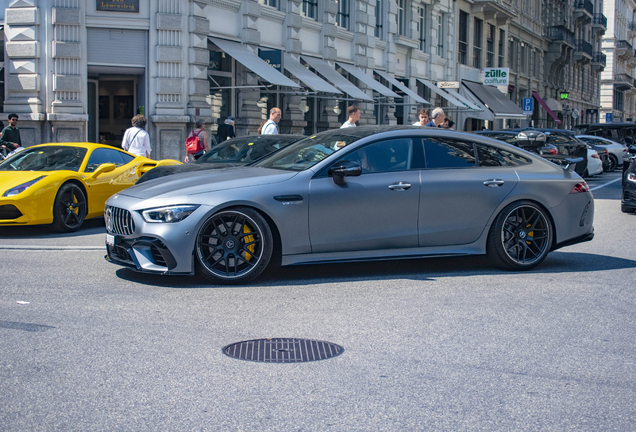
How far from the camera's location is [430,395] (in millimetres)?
4039

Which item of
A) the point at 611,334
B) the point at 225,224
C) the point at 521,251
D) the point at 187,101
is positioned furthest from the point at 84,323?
the point at 187,101

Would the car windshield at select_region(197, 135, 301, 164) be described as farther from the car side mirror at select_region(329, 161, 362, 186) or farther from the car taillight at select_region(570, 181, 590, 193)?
the car taillight at select_region(570, 181, 590, 193)

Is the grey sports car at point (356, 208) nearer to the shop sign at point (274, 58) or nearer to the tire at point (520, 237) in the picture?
the tire at point (520, 237)

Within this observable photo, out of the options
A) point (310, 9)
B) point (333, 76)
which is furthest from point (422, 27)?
point (333, 76)

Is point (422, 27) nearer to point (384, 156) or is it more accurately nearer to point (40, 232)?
point (40, 232)

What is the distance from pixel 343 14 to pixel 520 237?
879 inches

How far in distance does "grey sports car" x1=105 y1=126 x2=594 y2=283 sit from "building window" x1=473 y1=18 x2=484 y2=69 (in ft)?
119

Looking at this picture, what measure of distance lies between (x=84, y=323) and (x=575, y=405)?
3.19 metres

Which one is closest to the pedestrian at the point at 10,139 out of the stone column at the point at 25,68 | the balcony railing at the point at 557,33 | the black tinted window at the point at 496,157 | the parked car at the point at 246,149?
the stone column at the point at 25,68

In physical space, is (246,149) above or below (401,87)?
below

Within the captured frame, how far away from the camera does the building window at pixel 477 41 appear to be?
43000 millimetres

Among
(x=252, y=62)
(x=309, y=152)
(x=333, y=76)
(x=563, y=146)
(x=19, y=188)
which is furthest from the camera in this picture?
(x=333, y=76)

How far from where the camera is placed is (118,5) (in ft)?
63.9

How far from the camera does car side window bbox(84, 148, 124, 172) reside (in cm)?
1153
